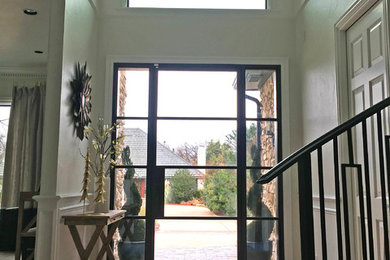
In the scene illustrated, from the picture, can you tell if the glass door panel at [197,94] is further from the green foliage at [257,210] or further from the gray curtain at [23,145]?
the gray curtain at [23,145]

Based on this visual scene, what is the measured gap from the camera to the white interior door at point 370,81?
2.82 meters

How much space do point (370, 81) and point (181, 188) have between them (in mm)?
2307

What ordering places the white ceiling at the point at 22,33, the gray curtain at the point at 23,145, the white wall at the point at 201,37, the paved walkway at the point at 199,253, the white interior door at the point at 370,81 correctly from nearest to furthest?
the white interior door at the point at 370,81
the white ceiling at the point at 22,33
the paved walkway at the point at 199,253
the white wall at the point at 201,37
the gray curtain at the point at 23,145

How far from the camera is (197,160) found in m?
4.52

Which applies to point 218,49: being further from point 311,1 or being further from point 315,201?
point 315,201

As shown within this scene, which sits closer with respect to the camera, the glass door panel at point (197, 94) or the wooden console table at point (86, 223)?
the wooden console table at point (86, 223)

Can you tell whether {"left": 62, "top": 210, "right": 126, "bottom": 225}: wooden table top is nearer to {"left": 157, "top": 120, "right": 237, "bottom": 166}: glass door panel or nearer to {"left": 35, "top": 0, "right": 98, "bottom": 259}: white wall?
{"left": 35, "top": 0, "right": 98, "bottom": 259}: white wall

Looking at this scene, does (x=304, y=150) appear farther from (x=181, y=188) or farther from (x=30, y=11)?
(x=30, y=11)

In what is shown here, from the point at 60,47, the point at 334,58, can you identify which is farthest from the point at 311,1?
the point at 60,47

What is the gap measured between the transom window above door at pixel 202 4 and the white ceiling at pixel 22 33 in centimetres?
104

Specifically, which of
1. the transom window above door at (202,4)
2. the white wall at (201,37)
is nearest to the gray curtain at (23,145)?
the white wall at (201,37)

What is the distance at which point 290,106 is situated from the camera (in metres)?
4.53

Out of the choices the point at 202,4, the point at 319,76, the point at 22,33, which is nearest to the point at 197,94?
the point at 202,4

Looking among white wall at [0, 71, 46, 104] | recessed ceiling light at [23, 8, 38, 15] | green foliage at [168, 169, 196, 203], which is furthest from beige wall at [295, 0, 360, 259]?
white wall at [0, 71, 46, 104]
